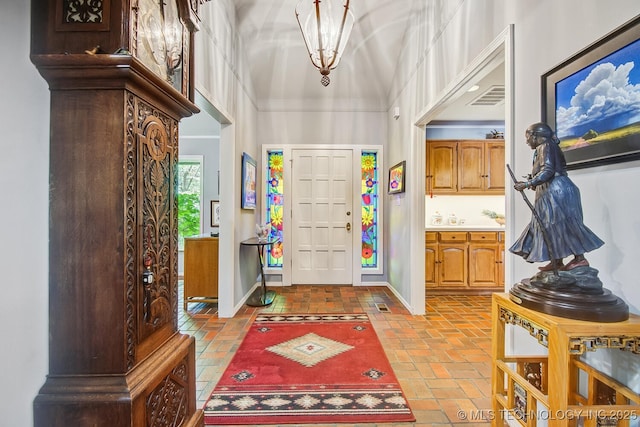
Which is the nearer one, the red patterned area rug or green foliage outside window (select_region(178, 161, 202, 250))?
the red patterned area rug

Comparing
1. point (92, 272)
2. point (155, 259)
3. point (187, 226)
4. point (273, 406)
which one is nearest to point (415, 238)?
point (273, 406)

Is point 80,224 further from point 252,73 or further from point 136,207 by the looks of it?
point 252,73

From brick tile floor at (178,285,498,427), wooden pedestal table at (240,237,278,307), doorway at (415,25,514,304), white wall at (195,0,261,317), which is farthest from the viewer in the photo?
wooden pedestal table at (240,237,278,307)

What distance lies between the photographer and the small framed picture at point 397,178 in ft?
12.5

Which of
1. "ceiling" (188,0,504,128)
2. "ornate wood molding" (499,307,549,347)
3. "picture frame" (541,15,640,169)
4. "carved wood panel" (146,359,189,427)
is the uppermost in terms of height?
"ceiling" (188,0,504,128)

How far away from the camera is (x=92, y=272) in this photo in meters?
1.00

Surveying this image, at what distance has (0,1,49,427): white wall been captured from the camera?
0.89 metres

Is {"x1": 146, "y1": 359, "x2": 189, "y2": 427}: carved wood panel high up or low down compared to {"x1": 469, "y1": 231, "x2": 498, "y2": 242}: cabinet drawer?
down

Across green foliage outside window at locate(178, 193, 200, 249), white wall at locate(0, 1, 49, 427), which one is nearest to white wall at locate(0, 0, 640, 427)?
white wall at locate(0, 1, 49, 427)

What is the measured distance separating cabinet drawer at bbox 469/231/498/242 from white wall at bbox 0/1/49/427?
450 centimetres

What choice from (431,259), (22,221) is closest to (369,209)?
(431,259)

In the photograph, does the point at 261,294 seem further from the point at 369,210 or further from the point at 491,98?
the point at 491,98

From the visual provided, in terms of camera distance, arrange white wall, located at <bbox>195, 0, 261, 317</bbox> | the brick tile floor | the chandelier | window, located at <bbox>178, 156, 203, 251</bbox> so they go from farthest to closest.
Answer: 1. window, located at <bbox>178, 156, 203, 251</bbox>
2. white wall, located at <bbox>195, 0, 261, 317</bbox>
3. the chandelier
4. the brick tile floor

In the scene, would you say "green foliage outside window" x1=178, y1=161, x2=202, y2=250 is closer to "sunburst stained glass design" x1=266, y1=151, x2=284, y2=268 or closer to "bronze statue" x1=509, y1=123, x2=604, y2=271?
"sunburst stained glass design" x1=266, y1=151, x2=284, y2=268
